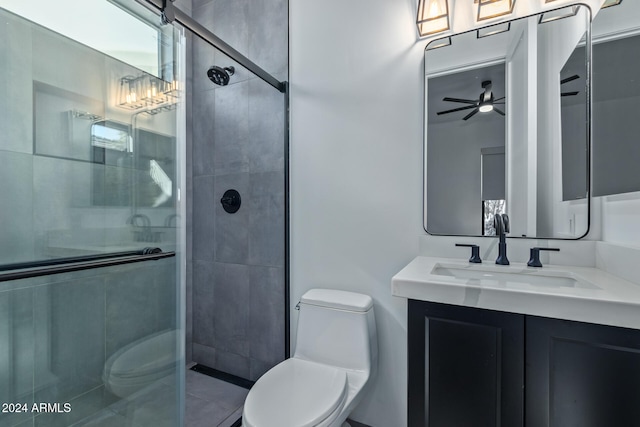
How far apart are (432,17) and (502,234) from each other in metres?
1.04

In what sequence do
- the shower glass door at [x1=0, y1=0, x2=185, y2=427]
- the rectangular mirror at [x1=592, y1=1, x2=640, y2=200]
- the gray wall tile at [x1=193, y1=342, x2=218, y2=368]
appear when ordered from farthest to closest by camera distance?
1. the gray wall tile at [x1=193, y1=342, x2=218, y2=368]
2. the shower glass door at [x1=0, y1=0, x2=185, y2=427]
3. the rectangular mirror at [x1=592, y1=1, x2=640, y2=200]

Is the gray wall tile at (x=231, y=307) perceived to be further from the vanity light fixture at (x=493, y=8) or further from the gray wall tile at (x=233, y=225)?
the vanity light fixture at (x=493, y=8)

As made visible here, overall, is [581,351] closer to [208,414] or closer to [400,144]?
[400,144]

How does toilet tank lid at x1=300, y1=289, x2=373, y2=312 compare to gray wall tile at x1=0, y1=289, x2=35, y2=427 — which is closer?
gray wall tile at x1=0, y1=289, x2=35, y2=427

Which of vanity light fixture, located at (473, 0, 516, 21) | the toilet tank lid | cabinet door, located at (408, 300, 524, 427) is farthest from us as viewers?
the toilet tank lid

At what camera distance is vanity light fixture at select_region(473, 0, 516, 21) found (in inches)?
48.9

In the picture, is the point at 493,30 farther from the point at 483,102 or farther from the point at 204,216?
the point at 204,216

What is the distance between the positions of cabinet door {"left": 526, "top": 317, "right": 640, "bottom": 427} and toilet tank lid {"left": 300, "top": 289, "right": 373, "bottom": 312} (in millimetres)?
678

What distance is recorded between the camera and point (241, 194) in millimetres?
1870

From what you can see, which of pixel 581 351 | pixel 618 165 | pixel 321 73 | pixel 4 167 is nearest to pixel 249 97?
pixel 321 73

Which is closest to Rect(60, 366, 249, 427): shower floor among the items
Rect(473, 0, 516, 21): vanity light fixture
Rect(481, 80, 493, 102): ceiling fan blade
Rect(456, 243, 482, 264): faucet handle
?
Rect(456, 243, 482, 264): faucet handle

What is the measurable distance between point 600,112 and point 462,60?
0.57 m

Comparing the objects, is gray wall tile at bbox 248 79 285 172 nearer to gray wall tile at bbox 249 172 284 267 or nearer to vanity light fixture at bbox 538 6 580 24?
gray wall tile at bbox 249 172 284 267

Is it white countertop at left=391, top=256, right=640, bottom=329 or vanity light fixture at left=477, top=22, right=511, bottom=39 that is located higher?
vanity light fixture at left=477, top=22, right=511, bottom=39
